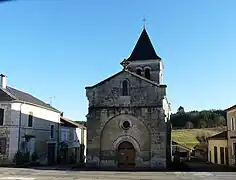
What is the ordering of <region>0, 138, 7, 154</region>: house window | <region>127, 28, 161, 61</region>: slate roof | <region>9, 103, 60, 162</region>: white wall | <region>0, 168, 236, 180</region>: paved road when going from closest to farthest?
<region>0, 168, 236, 180</region>: paved road < <region>0, 138, 7, 154</region>: house window < <region>9, 103, 60, 162</region>: white wall < <region>127, 28, 161, 61</region>: slate roof

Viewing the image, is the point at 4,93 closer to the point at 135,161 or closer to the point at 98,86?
the point at 98,86

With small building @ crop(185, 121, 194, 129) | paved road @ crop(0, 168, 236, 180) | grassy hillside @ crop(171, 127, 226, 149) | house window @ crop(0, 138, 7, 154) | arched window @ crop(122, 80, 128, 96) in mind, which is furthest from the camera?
small building @ crop(185, 121, 194, 129)

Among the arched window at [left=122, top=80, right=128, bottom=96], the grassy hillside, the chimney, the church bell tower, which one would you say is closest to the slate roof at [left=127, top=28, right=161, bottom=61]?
the church bell tower

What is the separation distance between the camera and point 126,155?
29.5 metres

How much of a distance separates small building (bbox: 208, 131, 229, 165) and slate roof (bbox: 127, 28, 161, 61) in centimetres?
1285

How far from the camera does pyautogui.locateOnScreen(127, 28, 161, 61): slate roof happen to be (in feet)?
121

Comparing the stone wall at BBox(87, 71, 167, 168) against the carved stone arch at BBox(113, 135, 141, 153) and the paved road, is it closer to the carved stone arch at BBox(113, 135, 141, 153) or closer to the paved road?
the carved stone arch at BBox(113, 135, 141, 153)

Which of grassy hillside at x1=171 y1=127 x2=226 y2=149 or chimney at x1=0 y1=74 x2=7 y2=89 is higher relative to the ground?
chimney at x1=0 y1=74 x2=7 y2=89

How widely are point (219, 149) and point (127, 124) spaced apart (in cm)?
1589

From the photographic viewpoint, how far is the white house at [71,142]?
4175 cm

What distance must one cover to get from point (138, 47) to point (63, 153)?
16771mm

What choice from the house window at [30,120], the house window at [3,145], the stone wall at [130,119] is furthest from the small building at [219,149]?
the house window at [3,145]

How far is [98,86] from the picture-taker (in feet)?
101

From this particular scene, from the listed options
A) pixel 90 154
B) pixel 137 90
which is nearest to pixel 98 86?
pixel 137 90
